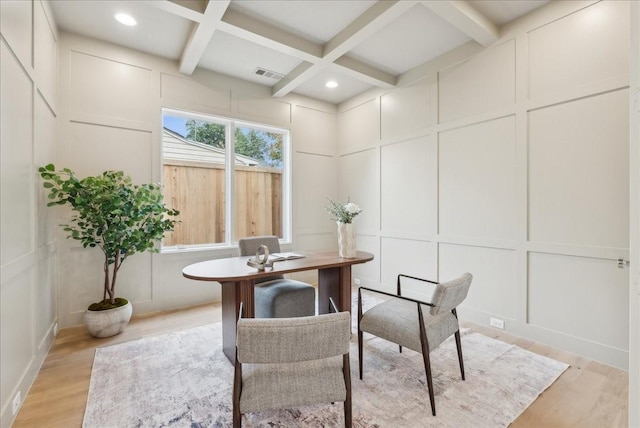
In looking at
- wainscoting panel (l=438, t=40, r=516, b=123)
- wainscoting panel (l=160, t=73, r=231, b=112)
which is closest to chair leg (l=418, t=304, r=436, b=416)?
wainscoting panel (l=438, t=40, r=516, b=123)

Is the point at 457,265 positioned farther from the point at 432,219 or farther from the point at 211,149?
the point at 211,149

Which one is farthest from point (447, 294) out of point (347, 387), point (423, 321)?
point (347, 387)

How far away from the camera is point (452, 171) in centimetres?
345

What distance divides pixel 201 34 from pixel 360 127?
2538mm

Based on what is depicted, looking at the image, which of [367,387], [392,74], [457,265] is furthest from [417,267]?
[392,74]

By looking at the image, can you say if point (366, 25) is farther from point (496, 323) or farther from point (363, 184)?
point (496, 323)

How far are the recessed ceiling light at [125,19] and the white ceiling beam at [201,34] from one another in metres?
0.50

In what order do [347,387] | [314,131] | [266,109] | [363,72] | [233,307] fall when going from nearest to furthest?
1. [347,387]
2. [233,307]
3. [363,72]
4. [266,109]
5. [314,131]

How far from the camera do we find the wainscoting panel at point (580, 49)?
233cm

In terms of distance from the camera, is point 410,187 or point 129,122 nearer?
point 129,122

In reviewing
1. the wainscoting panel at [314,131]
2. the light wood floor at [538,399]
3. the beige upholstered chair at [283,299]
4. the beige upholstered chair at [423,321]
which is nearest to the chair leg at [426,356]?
the beige upholstered chair at [423,321]

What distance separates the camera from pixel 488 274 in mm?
3145

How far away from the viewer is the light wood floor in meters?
1.80

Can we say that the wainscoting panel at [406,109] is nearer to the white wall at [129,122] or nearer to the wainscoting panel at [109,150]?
the white wall at [129,122]
